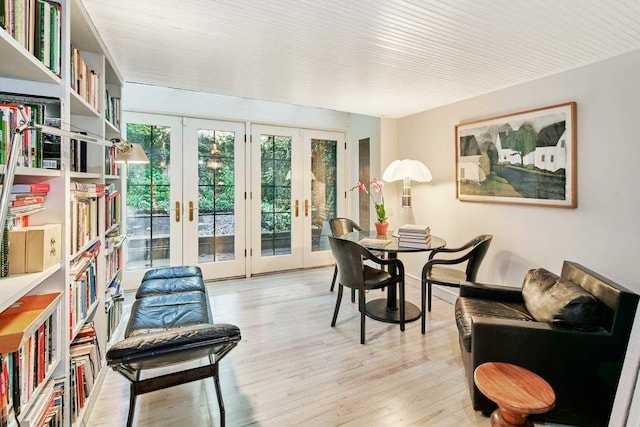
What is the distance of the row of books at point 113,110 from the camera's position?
7.76 feet

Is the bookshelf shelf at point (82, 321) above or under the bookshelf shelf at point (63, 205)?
under

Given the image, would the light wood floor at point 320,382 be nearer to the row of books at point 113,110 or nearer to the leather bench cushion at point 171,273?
the leather bench cushion at point 171,273

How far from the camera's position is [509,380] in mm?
1490

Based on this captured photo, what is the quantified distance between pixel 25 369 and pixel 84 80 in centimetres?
155

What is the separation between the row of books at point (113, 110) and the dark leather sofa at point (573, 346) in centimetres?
288

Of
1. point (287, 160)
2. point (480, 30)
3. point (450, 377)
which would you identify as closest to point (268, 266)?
point (287, 160)

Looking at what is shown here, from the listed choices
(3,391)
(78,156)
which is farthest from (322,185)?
(3,391)

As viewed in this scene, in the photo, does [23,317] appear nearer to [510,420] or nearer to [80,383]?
[80,383]

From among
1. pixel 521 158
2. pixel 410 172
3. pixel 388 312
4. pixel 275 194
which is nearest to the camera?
pixel 521 158

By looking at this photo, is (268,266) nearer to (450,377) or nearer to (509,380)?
(450,377)

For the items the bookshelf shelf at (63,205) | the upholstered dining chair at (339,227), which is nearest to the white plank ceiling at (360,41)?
the bookshelf shelf at (63,205)

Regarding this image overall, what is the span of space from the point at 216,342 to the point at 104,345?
4.28 feet

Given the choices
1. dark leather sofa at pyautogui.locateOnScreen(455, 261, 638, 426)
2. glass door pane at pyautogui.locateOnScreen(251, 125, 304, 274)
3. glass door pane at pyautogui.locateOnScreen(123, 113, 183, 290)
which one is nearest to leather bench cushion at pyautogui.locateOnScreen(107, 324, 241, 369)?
dark leather sofa at pyautogui.locateOnScreen(455, 261, 638, 426)

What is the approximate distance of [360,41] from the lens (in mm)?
2129
